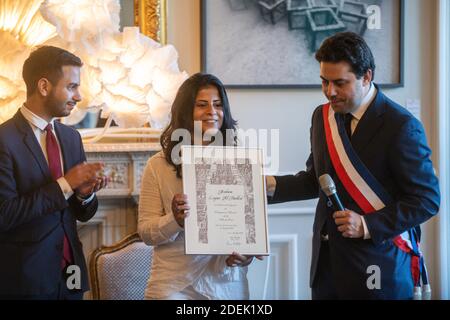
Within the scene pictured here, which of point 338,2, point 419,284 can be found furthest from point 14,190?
point 338,2

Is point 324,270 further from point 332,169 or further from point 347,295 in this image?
point 332,169

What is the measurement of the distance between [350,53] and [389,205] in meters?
0.41

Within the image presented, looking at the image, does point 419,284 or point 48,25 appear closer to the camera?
point 419,284

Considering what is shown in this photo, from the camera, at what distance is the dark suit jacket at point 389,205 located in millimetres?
1622

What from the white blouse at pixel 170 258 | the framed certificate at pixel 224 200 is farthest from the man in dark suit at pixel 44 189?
the framed certificate at pixel 224 200

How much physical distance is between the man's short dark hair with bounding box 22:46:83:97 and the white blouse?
38 cm

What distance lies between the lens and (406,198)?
164 centimetres

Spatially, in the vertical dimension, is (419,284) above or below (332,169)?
below

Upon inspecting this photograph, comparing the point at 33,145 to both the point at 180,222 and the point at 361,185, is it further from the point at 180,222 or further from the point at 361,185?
the point at 361,185

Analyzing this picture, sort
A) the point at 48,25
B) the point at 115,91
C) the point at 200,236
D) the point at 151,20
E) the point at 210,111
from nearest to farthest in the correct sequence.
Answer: the point at 200,236
the point at 210,111
the point at 115,91
the point at 48,25
the point at 151,20

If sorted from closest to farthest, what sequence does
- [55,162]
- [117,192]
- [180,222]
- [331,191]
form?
[331,191] < [180,222] < [55,162] < [117,192]

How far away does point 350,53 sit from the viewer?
5.56ft

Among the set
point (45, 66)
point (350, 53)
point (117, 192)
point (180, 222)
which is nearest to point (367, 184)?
point (350, 53)
